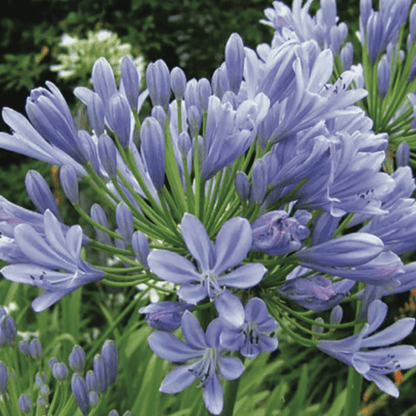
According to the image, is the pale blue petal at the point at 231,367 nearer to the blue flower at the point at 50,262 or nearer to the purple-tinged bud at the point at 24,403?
the blue flower at the point at 50,262

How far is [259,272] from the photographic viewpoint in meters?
0.93

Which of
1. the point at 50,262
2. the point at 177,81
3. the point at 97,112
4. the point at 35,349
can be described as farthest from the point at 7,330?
the point at 177,81

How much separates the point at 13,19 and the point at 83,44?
184 cm

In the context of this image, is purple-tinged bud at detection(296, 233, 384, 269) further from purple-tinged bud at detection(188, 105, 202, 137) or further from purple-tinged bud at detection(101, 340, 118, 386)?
purple-tinged bud at detection(101, 340, 118, 386)

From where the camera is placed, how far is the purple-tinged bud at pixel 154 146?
1060 mm

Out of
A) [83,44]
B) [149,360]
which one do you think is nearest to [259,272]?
[149,360]

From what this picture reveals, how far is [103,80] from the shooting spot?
117 cm

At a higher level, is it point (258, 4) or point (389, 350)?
point (389, 350)

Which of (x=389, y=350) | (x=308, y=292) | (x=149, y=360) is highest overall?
(x=308, y=292)

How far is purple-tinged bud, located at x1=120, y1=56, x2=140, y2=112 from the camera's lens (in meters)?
1.18

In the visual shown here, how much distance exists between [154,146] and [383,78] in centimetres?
103

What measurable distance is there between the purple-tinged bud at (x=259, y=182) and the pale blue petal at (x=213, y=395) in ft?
1.11

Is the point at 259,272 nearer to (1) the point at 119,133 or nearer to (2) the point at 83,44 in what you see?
(1) the point at 119,133

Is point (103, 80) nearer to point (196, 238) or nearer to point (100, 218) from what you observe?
point (100, 218)
